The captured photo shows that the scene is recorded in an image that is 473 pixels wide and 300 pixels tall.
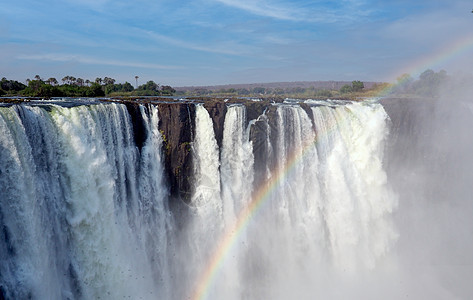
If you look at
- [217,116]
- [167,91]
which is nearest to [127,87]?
[167,91]

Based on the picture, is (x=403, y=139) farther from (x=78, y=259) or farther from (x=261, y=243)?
(x=78, y=259)

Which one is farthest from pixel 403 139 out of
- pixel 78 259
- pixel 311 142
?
pixel 78 259

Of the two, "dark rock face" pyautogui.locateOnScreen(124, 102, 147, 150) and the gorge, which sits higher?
"dark rock face" pyautogui.locateOnScreen(124, 102, 147, 150)

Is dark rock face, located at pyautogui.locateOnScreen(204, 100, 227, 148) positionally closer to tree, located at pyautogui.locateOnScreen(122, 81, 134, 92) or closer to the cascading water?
the cascading water

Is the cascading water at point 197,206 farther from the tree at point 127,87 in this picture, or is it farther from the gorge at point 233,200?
the tree at point 127,87

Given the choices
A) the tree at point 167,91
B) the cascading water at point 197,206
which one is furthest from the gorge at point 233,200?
the tree at point 167,91

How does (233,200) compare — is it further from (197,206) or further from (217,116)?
(217,116)


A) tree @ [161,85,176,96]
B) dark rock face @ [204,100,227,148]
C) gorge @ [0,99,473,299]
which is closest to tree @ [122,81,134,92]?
tree @ [161,85,176,96]
